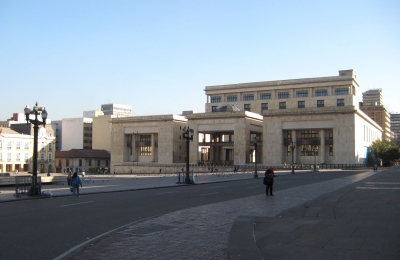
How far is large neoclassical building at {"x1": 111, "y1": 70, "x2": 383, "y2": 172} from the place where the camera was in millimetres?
85000

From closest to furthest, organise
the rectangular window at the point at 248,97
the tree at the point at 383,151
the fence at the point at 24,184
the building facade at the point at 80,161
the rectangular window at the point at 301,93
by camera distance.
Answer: the fence at the point at 24,184 < the tree at the point at 383,151 < the building facade at the point at 80,161 < the rectangular window at the point at 301,93 < the rectangular window at the point at 248,97

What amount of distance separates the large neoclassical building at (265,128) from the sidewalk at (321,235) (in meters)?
65.2

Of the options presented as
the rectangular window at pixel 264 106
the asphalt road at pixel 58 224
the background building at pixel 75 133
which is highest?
the rectangular window at pixel 264 106

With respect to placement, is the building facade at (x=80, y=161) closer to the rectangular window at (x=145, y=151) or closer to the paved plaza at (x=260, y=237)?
the rectangular window at (x=145, y=151)

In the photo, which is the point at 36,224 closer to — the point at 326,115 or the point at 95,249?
the point at 95,249

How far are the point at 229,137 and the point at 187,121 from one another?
730 inches

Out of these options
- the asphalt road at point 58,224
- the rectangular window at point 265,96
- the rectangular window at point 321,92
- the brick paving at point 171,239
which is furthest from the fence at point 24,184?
the rectangular window at point 265,96

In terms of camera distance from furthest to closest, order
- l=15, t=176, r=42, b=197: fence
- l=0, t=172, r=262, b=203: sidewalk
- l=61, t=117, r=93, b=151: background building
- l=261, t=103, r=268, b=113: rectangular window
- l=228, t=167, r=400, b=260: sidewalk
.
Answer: l=61, t=117, r=93, b=151: background building < l=261, t=103, r=268, b=113: rectangular window < l=0, t=172, r=262, b=203: sidewalk < l=15, t=176, r=42, b=197: fence < l=228, t=167, r=400, b=260: sidewalk

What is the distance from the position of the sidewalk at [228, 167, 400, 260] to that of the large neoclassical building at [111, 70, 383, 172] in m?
65.2

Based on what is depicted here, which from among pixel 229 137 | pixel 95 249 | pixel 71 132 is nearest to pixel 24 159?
pixel 71 132

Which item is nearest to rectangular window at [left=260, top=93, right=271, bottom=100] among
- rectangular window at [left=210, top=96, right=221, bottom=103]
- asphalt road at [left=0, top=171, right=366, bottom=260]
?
rectangular window at [left=210, top=96, right=221, bottom=103]

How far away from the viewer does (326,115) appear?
84.7 m

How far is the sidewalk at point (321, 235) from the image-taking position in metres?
8.34

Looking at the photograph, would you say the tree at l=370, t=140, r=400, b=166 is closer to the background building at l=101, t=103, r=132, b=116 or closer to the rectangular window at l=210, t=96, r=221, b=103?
the rectangular window at l=210, t=96, r=221, b=103
